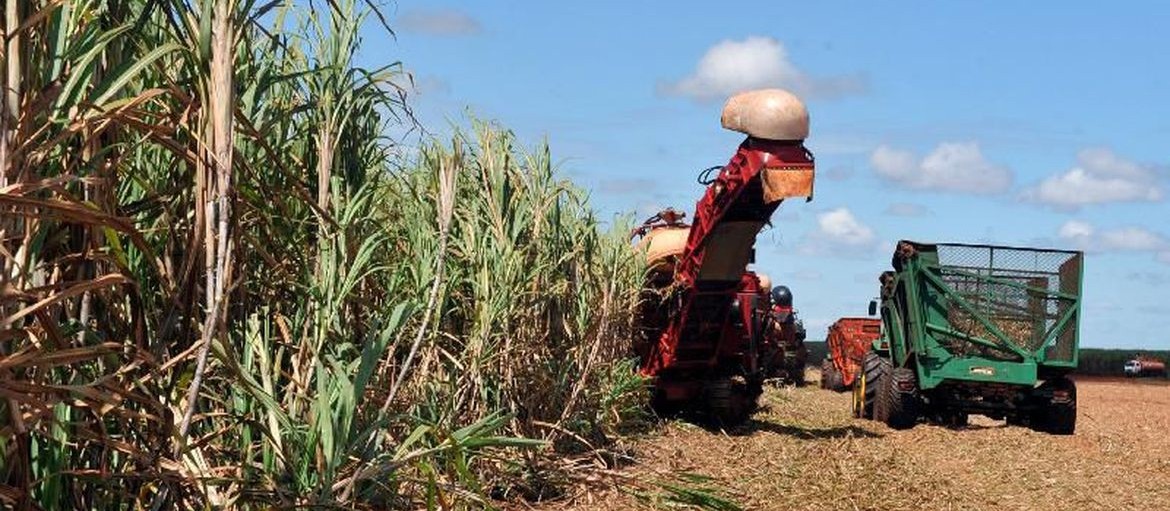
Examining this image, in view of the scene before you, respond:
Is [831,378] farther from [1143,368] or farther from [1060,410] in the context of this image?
[1143,368]

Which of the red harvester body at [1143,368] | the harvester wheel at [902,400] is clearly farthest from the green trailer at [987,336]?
the red harvester body at [1143,368]

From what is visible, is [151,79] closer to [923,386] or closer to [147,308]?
[147,308]

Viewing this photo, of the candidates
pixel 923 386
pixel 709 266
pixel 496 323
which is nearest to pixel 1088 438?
pixel 923 386

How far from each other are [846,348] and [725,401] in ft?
40.5

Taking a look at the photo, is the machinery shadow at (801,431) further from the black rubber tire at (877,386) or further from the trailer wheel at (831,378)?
the trailer wheel at (831,378)

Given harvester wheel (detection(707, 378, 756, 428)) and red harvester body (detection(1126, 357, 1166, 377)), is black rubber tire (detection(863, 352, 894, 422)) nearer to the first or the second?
harvester wheel (detection(707, 378, 756, 428))

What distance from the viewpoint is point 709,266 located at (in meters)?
13.4

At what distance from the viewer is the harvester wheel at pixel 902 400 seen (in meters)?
16.4

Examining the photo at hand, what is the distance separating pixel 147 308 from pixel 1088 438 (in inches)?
560

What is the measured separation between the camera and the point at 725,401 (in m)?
14.2

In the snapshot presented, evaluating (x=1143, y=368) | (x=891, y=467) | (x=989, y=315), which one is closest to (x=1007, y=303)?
(x=989, y=315)

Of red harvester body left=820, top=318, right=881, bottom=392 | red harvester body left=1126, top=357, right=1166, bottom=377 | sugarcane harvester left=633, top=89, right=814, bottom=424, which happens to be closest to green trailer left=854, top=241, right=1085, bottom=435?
sugarcane harvester left=633, top=89, right=814, bottom=424

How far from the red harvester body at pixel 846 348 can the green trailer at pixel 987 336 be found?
7940 millimetres

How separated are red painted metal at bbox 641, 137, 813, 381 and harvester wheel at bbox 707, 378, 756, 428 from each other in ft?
0.71
